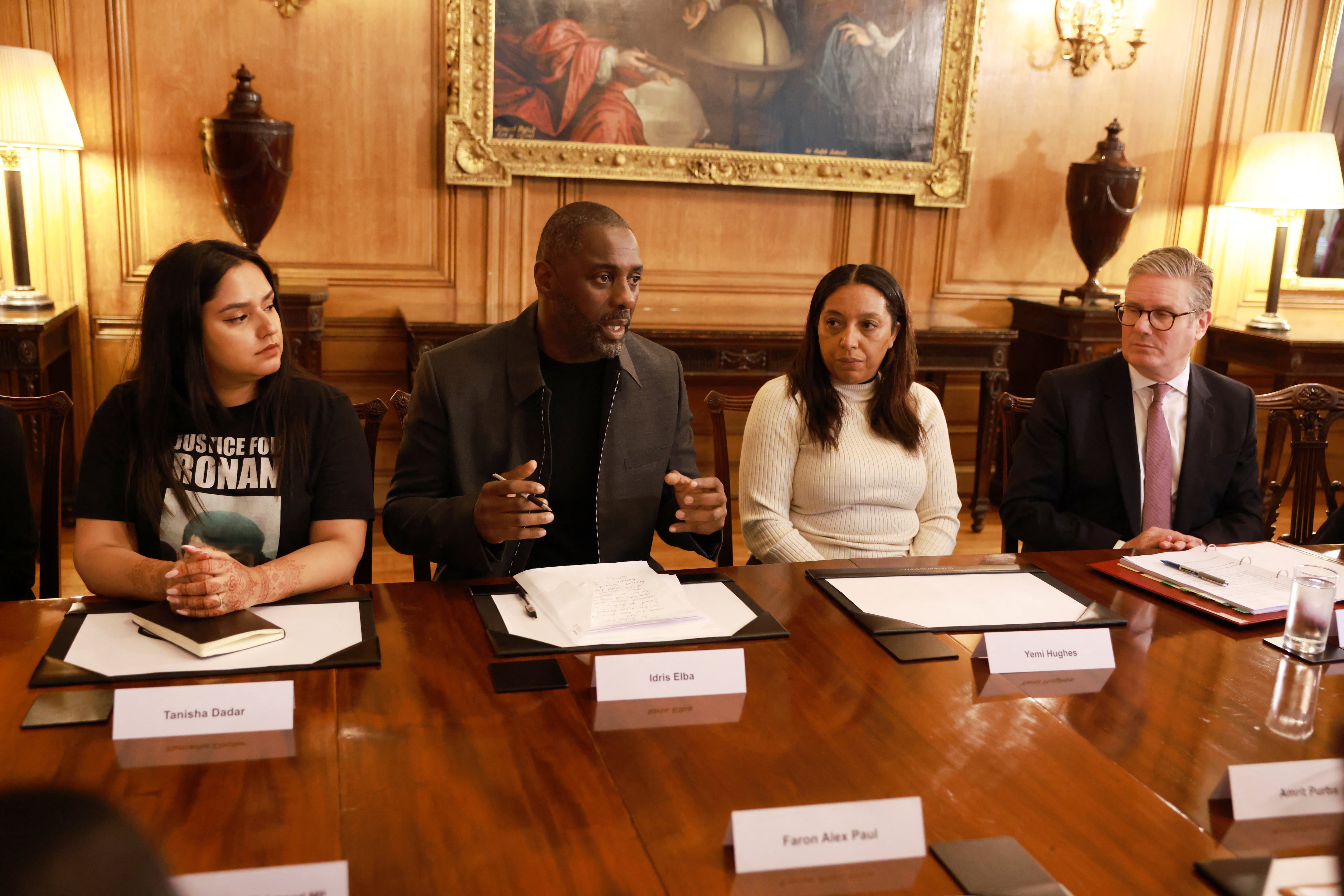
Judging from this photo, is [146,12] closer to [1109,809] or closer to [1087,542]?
[1087,542]

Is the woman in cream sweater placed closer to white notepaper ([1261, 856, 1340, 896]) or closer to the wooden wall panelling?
white notepaper ([1261, 856, 1340, 896])

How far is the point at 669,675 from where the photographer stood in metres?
1.23

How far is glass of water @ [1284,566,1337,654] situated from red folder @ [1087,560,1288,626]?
0.30 ft

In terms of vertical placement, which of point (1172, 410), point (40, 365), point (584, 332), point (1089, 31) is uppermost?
point (1089, 31)

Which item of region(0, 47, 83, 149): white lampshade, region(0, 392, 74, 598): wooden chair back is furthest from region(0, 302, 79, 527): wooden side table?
region(0, 392, 74, 598): wooden chair back

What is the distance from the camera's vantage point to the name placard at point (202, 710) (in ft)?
3.52

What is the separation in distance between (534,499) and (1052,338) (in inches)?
134

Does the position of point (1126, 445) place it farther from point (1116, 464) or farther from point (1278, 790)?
point (1278, 790)

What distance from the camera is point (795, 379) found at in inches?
90.6

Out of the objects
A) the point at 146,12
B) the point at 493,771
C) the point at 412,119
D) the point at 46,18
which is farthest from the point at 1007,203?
the point at 493,771

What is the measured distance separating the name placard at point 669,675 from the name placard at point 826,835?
29 cm

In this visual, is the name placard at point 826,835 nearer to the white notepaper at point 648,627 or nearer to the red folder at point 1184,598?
the white notepaper at point 648,627

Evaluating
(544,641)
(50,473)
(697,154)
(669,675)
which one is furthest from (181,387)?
(697,154)

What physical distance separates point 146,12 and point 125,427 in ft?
9.16
